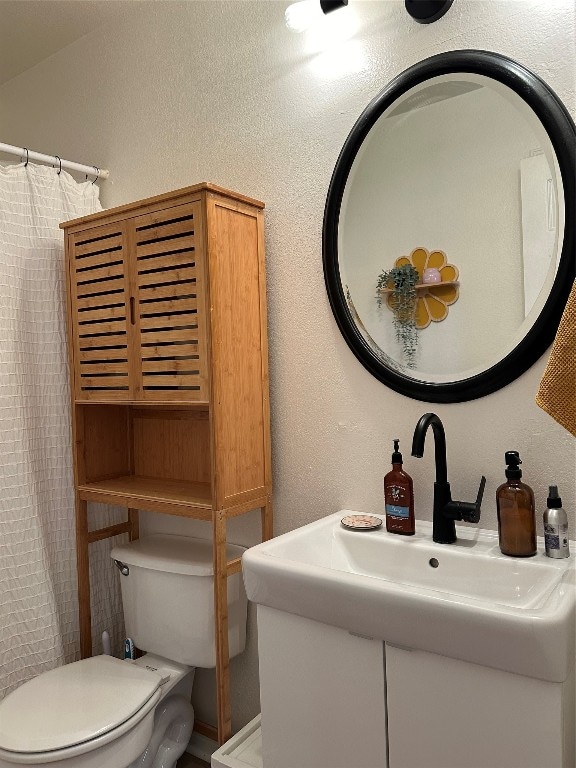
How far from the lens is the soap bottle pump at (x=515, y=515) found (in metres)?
1.27

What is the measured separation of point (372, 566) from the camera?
1465mm

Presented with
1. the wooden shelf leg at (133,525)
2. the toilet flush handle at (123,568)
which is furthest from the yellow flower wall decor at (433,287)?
the wooden shelf leg at (133,525)

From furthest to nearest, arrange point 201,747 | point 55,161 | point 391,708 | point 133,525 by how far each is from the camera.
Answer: point 133,525 → point 55,161 → point 201,747 → point 391,708

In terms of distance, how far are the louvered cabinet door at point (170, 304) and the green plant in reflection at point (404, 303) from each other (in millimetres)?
504

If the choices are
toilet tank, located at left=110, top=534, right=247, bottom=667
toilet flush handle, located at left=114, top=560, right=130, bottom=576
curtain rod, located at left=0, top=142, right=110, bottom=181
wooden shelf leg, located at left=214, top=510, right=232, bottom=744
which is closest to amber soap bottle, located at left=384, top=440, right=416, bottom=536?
wooden shelf leg, located at left=214, top=510, right=232, bottom=744

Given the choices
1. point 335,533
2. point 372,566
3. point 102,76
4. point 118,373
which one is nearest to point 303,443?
point 335,533

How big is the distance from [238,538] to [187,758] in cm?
78

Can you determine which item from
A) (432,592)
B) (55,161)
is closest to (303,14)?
(55,161)

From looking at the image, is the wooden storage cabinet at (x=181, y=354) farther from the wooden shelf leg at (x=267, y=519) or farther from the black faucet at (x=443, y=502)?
the black faucet at (x=443, y=502)

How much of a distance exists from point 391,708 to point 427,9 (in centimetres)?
158

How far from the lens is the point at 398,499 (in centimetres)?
147

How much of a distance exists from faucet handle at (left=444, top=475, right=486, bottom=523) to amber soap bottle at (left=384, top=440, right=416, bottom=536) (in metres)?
0.11

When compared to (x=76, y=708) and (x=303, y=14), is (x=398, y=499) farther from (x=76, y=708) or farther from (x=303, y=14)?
(x=303, y=14)

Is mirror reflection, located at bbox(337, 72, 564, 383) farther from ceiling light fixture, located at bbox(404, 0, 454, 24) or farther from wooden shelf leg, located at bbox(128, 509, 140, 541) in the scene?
wooden shelf leg, located at bbox(128, 509, 140, 541)
